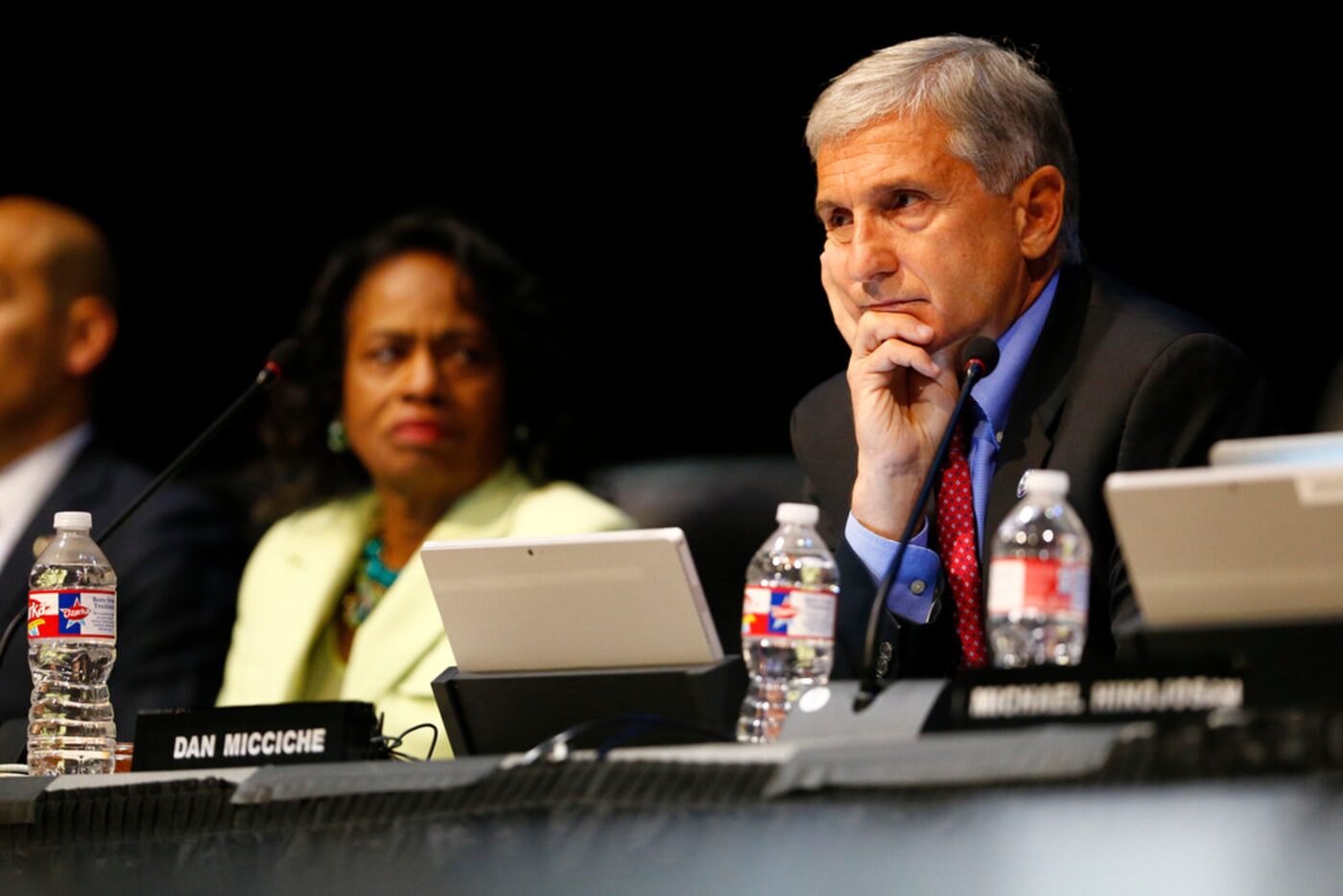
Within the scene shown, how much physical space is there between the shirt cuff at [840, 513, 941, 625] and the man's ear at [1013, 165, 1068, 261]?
0.43 meters

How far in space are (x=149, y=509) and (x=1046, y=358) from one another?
187cm

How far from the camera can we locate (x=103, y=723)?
6.71ft

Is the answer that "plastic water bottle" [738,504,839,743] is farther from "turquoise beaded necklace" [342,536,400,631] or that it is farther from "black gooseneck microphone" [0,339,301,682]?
"turquoise beaded necklace" [342,536,400,631]

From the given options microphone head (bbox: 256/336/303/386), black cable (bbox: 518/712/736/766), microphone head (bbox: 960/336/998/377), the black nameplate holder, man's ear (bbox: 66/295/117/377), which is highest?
microphone head (bbox: 960/336/998/377)

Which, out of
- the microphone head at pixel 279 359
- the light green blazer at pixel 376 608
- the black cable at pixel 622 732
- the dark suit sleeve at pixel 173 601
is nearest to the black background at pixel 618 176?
the light green blazer at pixel 376 608

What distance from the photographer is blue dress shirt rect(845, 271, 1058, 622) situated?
1.98 metres

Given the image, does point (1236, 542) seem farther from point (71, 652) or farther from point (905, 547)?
point (71, 652)

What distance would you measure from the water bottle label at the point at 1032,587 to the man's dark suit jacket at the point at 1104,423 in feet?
1.77

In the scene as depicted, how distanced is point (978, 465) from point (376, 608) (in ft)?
4.22

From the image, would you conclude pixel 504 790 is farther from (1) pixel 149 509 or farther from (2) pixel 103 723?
(1) pixel 149 509

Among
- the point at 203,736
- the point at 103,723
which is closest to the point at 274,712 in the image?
the point at 203,736

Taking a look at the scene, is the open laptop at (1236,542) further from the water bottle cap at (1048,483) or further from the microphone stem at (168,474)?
the microphone stem at (168,474)

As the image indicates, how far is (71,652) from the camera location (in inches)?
83.9

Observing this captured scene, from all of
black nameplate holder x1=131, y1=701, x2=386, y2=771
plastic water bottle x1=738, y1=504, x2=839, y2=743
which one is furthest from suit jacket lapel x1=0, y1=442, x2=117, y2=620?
plastic water bottle x1=738, y1=504, x2=839, y2=743
